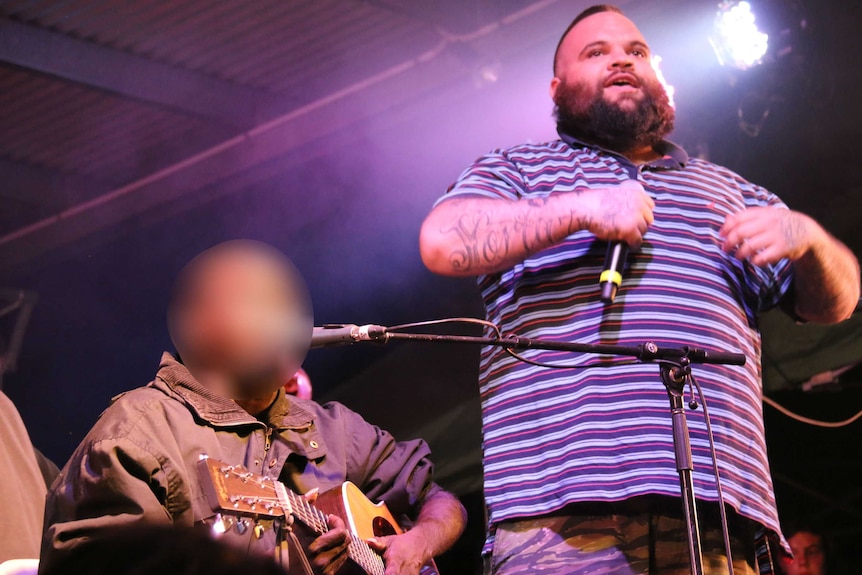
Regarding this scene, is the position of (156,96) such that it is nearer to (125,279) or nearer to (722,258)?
(125,279)

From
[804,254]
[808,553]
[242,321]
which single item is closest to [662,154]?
[804,254]

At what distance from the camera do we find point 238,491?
1877 millimetres

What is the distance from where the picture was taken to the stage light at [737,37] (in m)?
4.29

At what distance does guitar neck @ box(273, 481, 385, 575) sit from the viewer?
2.05 meters

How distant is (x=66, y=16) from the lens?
4.25 meters

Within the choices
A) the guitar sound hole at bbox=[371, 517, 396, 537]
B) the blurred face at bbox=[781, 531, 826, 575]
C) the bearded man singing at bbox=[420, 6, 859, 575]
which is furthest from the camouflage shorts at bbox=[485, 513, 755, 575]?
the blurred face at bbox=[781, 531, 826, 575]

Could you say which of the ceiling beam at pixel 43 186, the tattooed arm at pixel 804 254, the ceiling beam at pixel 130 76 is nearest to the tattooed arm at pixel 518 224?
the tattooed arm at pixel 804 254

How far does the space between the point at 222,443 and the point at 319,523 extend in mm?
301

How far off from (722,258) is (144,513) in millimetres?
1346

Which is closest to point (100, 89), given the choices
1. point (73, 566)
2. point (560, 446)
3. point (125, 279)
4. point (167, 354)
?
point (125, 279)

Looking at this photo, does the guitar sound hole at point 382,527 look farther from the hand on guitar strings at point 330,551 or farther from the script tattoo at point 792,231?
the script tattoo at point 792,231

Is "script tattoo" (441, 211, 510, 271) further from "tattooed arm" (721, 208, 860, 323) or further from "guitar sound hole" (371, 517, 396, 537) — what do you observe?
"guitar sound hole" (371, 517, 396, 537)

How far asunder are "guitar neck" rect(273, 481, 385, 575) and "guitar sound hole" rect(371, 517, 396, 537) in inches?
3.8

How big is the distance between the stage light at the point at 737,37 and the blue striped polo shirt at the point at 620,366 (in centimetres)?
236
